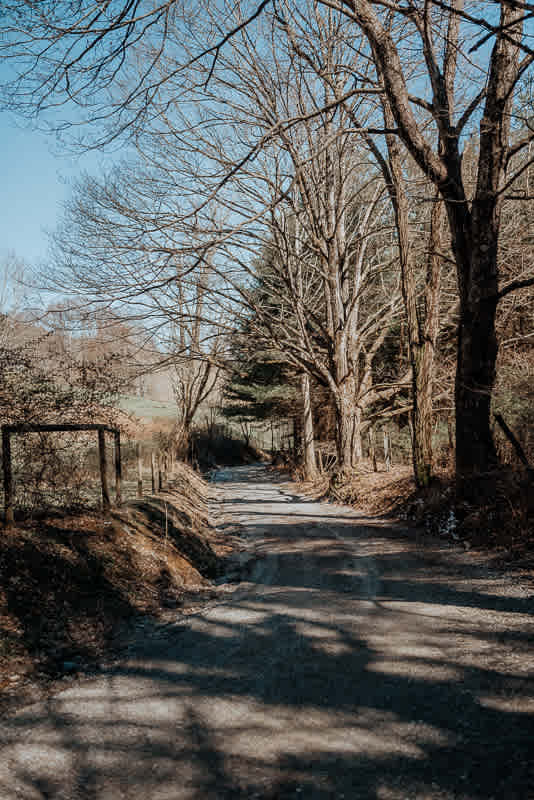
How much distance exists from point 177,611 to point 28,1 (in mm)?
6040

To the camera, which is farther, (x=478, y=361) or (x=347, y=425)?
(x=347, y=425)

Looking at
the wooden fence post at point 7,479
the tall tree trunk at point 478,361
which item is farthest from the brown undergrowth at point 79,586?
the tall tree trunk at point 478,361

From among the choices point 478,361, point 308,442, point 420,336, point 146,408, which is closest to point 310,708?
point 478,361

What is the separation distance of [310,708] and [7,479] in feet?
12.4

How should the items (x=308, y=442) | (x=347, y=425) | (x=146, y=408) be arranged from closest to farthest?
1. (x=347, y=425)
2. (x=308, y=442)
3. (x=146, y=408)

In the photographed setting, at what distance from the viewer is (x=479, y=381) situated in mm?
8070

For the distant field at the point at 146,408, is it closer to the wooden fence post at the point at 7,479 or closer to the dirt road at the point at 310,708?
the wooden fence post at the point at 7,479

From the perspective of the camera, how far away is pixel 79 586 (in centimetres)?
511

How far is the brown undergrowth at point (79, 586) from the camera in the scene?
4039 millimetres

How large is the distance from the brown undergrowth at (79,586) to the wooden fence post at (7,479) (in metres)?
0.13

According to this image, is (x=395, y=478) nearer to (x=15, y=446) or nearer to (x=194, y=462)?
(x=15, y=446)

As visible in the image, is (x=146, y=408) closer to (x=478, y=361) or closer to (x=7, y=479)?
(x=478, y=361)

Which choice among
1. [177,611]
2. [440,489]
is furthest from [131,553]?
[440,489]

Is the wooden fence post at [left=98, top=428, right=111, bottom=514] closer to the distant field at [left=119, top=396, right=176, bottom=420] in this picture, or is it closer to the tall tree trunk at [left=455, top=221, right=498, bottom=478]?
→ the tall tree trunk at [left=455, top=221, right=498, bottom=478]
